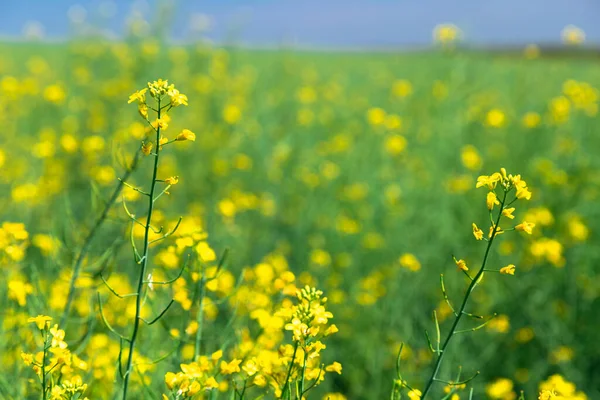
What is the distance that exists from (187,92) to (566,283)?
4067 millimetres

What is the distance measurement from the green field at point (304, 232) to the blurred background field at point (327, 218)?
0.02 m

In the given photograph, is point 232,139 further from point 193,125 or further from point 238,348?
point 238,348

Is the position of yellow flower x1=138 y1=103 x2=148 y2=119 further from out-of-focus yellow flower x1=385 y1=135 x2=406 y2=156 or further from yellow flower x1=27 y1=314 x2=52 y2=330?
out-of-focus yellow flower x1=385 y1=135 x2=406 y2=156

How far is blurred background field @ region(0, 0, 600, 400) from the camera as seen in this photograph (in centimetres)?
231

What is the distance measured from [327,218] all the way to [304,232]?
0.20 meters

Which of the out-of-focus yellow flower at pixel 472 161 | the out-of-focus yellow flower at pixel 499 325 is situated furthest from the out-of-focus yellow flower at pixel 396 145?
the out-of-focus yellow flower at pixel 499 325

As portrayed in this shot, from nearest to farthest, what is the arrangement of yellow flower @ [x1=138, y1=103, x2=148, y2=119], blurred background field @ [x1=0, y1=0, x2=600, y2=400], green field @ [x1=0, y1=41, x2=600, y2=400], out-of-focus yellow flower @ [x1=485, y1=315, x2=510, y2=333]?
yellow flower @ [x1=138, y1=103, x2=148, y2=119] → green field @ [x1=0, y1=41, x2=600, y2=400] → blurred background field @ [x1=0, y1=0, x2=600, y2=400] → out-of-focus yellow flower @ [x1=485, y1=315, x2=510, y2=333]

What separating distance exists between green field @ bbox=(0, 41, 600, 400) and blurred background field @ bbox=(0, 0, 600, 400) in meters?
0.02

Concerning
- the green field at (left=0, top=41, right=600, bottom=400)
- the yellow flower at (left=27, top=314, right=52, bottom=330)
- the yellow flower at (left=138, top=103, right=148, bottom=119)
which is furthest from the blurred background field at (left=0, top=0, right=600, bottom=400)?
the yellow flower at (left=138, top=103, right=148, bottom=119)

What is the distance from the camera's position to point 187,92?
6.04m

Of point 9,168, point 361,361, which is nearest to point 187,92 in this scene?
point 9,168

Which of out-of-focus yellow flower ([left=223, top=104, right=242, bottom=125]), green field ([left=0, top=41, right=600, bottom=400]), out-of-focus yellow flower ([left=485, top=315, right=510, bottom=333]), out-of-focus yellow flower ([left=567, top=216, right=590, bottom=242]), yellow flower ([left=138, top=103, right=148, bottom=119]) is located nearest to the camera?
yellow flower ([left=138, top=103, right=148, bottom=119])

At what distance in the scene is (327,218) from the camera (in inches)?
163

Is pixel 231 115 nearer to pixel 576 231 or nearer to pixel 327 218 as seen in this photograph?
pixel 327 218
